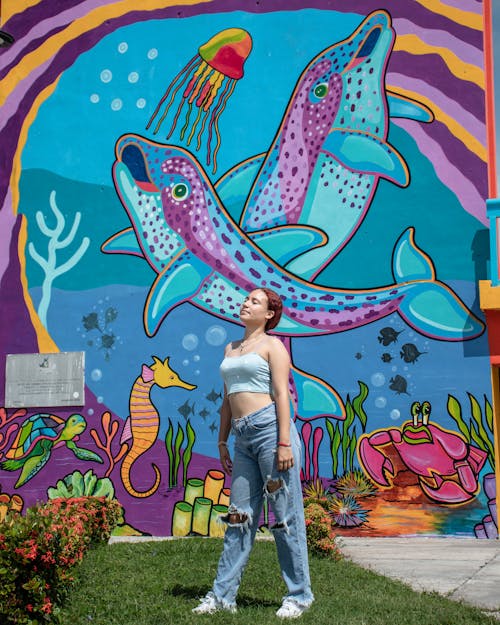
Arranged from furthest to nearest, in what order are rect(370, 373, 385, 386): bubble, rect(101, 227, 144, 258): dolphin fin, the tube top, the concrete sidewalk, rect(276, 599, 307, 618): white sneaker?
rect(101, 227, 144, 258): dolphin fin
rect(370, 373, 385, 386): bubble
the concrete sidewalk
the tube top
rect(276, 599, 307, 618): white sneaker

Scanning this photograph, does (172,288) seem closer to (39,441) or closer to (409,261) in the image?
(39,441)

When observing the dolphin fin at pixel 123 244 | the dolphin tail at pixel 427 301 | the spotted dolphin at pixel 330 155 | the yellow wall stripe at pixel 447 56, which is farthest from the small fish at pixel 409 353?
the dolphin fin at pixel 123 244

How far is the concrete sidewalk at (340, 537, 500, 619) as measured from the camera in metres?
5.52

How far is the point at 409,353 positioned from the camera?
8172 mm

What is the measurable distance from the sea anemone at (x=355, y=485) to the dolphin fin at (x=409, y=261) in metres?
1.92

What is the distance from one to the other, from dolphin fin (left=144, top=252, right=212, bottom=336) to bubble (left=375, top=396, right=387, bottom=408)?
6.95 ft

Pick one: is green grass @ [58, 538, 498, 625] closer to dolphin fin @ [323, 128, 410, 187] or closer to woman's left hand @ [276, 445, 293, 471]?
woman's left hand @ [276, 445, 293, 471]

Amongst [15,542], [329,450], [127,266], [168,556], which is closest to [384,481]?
[329,450]

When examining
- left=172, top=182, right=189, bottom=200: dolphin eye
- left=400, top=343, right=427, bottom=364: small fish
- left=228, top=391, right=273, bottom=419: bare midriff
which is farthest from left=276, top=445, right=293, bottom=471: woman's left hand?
left=172, top=182, right=189, bottom=200: dolphin eye

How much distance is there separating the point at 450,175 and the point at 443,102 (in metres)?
0.73

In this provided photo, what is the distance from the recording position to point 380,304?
326 inches

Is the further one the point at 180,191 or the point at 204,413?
the point at 180,191

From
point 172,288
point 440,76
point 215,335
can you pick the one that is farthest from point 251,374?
point 440,76

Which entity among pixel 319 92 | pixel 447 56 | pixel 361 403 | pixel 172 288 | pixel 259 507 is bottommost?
pixel 259 507
